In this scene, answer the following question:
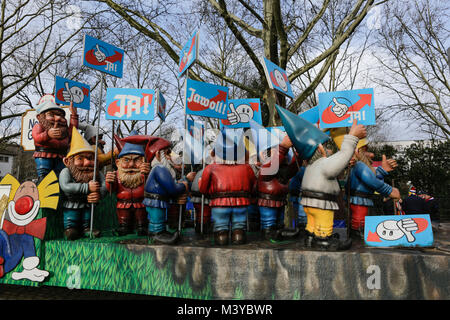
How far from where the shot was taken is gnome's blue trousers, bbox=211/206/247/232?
10.0 feet

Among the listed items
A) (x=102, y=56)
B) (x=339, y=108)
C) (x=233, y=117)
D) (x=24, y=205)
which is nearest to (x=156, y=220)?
(x=24, y=205)

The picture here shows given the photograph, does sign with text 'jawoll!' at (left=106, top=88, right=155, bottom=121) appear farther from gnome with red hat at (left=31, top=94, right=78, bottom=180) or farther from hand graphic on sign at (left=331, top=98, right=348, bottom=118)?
hand graphic on sign at (left=331, top=98, right=348, bottom=118)

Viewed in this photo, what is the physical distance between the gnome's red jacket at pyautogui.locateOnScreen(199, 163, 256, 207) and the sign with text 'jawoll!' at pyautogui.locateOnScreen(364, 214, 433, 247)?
3.91 feet

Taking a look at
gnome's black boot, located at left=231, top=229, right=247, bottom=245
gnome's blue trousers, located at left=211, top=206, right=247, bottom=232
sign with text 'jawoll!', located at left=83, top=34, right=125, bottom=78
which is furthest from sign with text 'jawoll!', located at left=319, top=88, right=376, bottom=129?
sign with text 'jawoll!', located at left=83, top=34, right=125, bottom=78

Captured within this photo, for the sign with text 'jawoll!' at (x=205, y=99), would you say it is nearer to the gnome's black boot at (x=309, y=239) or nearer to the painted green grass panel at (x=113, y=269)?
the painted green grass panel at (x=113, y=269)

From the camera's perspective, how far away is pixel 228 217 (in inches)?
122

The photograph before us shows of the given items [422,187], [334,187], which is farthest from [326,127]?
[422,187]

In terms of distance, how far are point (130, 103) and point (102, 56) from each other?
73cm

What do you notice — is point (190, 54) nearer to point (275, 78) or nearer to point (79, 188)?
point (275, 78)

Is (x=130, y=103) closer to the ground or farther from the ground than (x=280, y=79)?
closer to the ground

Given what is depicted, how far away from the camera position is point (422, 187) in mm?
12406

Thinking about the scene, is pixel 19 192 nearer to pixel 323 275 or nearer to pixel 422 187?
pixel 323 275

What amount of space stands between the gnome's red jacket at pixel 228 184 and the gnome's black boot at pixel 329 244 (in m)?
0.75

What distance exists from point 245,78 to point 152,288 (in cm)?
1340
